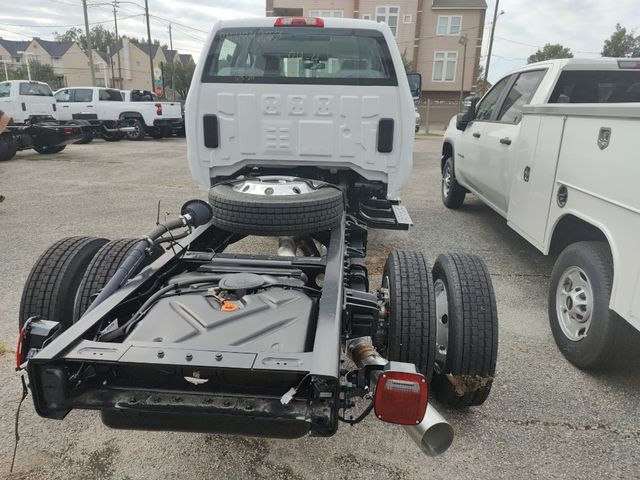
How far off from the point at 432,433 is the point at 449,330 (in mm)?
986

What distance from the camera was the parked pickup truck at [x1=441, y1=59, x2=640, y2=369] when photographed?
2736 mm

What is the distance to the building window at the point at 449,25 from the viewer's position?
121ft

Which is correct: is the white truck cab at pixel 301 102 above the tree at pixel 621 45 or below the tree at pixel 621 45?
below

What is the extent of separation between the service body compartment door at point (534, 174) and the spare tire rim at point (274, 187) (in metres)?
1.93

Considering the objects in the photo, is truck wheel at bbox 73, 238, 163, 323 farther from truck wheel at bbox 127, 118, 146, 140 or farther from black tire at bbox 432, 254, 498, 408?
truck wheel at bbox 127, 118, 146, 140

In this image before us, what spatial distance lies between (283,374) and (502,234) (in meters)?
5.34

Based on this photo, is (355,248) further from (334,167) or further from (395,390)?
(395,390)

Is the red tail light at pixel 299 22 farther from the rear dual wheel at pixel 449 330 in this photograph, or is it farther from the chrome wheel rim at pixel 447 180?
the chrome wheel rim at pixel 447 180

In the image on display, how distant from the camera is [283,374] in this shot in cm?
176

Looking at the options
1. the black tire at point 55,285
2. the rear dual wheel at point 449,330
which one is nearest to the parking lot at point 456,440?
the rear dual wheel at point 449,330

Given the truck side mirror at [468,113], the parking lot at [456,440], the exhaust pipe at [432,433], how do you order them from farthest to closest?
the truck side mirror at [468,113], the parking lot at [456,440], the exhaust pipe at [432,433]

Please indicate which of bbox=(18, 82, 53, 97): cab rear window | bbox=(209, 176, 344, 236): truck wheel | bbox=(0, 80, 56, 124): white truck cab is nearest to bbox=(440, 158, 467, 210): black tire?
bbox=(209, 176, 344, 236): truck wheel

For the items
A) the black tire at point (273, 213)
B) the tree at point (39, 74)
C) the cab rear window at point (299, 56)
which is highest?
the tree at point (39, 74)

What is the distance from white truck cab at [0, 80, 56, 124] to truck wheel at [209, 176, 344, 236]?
47.0 feet
